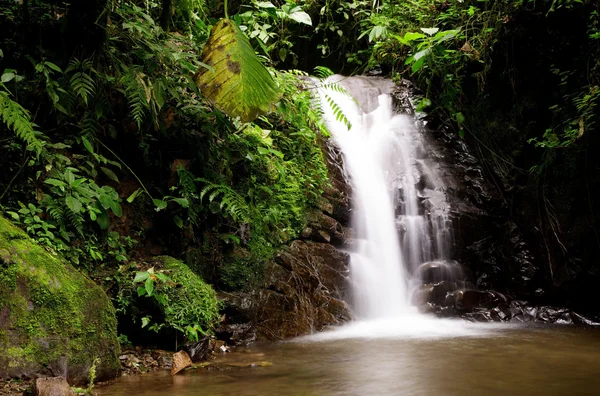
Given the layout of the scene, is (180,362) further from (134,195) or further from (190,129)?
(190,129)

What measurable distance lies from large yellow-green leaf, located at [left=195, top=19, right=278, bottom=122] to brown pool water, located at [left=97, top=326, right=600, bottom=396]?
176 cm

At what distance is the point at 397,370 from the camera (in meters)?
3.37

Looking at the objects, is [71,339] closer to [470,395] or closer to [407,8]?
[470,395]

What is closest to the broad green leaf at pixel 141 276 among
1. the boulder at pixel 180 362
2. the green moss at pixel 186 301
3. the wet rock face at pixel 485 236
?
the green moss at pixel 186 301

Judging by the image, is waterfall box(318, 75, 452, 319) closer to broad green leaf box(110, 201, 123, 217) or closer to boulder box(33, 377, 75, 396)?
broad green leaf box(110, 201, 123, 217)

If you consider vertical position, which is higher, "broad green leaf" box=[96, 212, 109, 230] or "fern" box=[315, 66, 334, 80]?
"fern" box=[315, 66, 334, 80]

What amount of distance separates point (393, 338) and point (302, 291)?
3.41 feet

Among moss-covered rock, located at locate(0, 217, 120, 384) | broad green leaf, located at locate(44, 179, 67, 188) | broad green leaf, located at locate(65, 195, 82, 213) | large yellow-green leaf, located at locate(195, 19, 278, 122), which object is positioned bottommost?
moss-covered rock, located at locate(0, 217, 120, 384)

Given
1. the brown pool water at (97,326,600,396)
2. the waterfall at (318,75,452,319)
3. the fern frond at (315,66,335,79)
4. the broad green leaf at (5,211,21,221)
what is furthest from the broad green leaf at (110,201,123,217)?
the fern frond at (315,66,335,79)

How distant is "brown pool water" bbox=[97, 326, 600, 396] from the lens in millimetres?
2891

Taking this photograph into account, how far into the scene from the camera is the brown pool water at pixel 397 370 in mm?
2891

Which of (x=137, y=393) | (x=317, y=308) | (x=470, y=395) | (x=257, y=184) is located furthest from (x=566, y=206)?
(x=137, y=393)

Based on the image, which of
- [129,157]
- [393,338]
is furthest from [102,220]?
[393,338]

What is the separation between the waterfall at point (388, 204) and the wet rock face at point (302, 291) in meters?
0.26
